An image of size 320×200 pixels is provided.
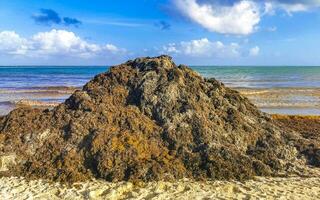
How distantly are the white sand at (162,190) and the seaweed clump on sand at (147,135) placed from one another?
0.34 meters

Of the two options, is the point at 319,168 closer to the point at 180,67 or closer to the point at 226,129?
the point at 226,129

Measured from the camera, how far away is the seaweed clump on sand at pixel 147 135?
31.5 feet

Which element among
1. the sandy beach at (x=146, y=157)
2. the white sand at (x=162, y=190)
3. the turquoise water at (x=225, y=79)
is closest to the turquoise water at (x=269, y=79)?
the turquoise water at (x=225, y=79)

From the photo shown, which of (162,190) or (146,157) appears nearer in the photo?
(162,190)

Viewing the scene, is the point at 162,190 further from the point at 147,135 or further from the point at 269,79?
the point at 269,79

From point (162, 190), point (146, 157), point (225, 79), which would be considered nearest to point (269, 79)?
point (225, 79)

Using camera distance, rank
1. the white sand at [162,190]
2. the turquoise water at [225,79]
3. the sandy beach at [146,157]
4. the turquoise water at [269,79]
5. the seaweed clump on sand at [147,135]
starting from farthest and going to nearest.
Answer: the turquoise water at [225,79]
the turquoise water at [269,79]
the seaweed clump on sand at [147,135]
the sandy beach at [146,157]
the white sand at [162,190]

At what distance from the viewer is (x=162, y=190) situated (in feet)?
28.9

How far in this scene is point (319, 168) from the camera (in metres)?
10.5

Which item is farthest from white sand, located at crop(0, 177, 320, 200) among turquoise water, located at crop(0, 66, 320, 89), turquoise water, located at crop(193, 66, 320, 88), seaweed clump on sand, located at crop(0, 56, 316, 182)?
turquoise water, located at crop(193, 66, 320, 88)

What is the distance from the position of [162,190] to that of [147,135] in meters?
1.95

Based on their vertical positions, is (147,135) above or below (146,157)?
above

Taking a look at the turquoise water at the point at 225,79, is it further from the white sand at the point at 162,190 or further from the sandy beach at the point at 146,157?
the white sand at the point at 162,190

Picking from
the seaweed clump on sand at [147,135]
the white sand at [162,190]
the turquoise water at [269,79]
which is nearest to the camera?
the white sand at [162,190]
